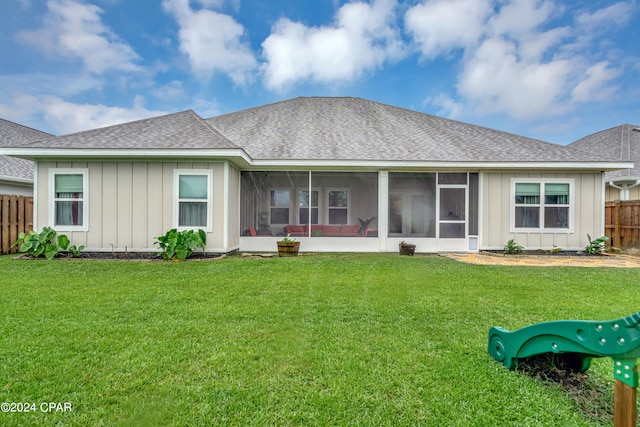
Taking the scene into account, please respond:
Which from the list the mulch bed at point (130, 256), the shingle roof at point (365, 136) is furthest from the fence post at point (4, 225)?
the shingle roof at point (365, 136)

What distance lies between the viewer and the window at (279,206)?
11.0m

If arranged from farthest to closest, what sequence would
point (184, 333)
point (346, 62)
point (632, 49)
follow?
1. point (346, 62)
2. point (632, 49)
3. point (184, 333)

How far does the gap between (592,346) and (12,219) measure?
1352 cm

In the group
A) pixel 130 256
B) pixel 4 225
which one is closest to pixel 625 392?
pixel 130 256

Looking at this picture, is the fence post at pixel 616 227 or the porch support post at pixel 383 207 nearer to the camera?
the porch support post at pixel 383 207

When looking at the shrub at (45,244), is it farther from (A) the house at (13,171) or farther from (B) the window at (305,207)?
(B) the window at (305,207)

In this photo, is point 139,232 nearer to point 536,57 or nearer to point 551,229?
point 551,229

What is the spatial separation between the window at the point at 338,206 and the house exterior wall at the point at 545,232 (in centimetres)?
451

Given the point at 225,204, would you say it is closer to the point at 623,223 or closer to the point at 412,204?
the point at 412,204

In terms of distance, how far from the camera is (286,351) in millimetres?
2820

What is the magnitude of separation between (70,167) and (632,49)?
883 inches

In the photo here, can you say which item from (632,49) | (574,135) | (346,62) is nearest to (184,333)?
(346,62)

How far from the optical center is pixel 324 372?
245 cm

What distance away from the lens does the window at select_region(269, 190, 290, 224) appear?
11031mm
